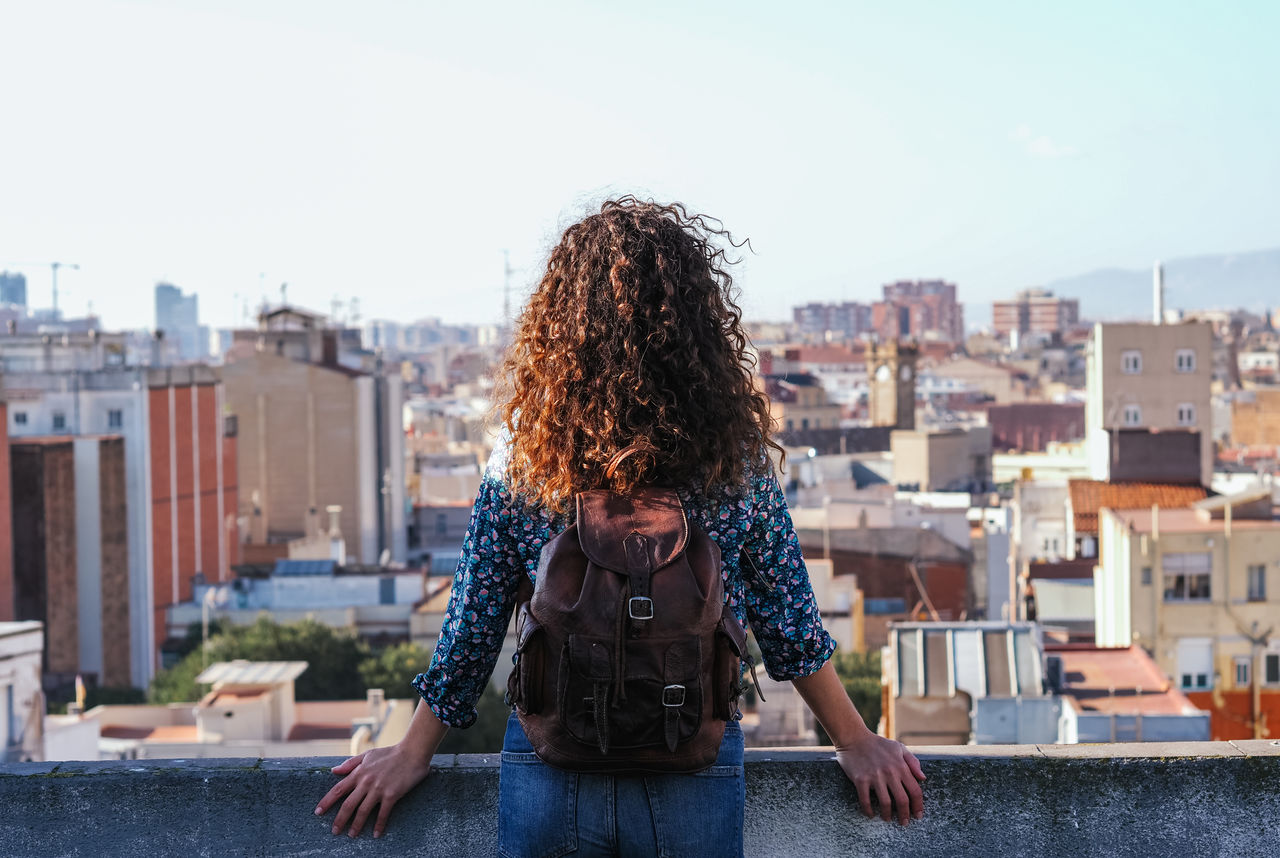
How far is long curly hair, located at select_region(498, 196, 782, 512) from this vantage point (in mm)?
2080

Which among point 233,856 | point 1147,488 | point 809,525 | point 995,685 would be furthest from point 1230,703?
point 233,856

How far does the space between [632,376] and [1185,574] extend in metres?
17.7

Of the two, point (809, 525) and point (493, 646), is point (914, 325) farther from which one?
point (493, 646)

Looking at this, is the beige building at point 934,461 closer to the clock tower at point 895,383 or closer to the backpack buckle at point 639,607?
the clock tower at point 895,383

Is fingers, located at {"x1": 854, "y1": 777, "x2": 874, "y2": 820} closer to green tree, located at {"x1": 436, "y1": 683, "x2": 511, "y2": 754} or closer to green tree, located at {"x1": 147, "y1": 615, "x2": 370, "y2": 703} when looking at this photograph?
green tree, located at {"x1": 436, "y1": 683, "x2": 511, "y2": 754}

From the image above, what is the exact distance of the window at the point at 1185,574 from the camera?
18.4 metres

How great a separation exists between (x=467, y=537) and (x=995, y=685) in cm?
1138

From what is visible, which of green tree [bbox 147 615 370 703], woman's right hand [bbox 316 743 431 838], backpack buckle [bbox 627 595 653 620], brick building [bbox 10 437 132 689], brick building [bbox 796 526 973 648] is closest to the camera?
backpack buckle [bbox 627 595 653 620]

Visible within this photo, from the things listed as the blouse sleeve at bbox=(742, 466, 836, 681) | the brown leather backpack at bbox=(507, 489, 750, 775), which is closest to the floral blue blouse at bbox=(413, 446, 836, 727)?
the blouse sleeve at bbox=(742, 466, 836, 681)

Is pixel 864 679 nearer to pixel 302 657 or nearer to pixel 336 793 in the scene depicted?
pixel 302 657

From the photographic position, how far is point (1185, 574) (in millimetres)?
18438

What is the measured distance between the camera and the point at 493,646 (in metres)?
2.30

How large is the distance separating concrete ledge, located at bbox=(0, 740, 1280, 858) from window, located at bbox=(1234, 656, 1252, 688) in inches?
665

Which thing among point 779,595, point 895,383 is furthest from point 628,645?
point 895,383
